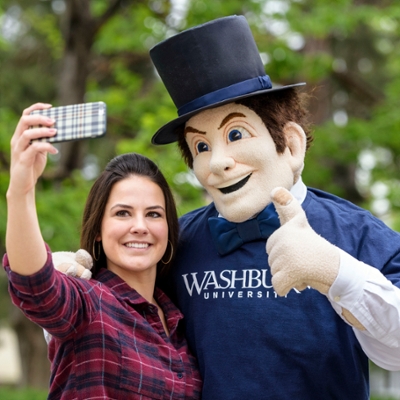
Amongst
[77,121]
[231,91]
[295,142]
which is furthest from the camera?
[295,142]

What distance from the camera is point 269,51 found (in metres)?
7.61

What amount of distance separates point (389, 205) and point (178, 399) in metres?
5.74

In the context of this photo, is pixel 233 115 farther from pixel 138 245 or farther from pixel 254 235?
pixel 138 245

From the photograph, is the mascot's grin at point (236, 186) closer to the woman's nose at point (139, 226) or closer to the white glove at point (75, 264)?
the woman's nose at point (139, 226)

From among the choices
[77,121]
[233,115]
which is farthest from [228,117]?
[77,121]

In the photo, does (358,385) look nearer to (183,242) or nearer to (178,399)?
(178,399)

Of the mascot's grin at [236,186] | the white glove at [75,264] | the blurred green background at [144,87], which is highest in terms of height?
the blurred green background at [144,87]

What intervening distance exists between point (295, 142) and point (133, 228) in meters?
0.73

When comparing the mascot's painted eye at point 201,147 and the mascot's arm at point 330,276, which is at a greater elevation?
the mascot's painted eye at point 201,147

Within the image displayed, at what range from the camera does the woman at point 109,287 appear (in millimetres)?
2195

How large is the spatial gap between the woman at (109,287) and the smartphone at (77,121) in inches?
1.8

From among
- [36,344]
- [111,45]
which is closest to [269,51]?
[111,45]

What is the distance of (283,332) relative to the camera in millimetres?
2707

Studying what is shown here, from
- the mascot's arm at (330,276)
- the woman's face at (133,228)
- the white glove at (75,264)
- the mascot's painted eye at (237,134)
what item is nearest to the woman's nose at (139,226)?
the woman's face at (133,228)
